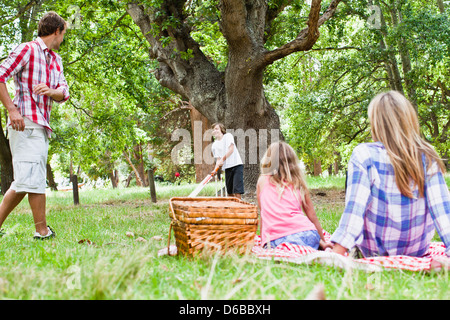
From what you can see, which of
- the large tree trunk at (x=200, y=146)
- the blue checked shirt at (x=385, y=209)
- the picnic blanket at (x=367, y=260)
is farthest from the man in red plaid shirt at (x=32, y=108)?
the large tree trunk at (x=200, y=146)

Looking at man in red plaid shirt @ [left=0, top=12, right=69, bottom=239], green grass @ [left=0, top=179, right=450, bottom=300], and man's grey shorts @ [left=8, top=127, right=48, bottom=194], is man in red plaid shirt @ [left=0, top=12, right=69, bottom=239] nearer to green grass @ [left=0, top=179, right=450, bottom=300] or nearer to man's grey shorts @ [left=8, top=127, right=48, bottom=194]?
man's grey shorts @ [left=8, top=127, right=48, bottom=194]

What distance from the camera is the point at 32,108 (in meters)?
4.16

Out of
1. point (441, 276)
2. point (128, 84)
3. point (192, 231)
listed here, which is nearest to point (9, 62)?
point (192, 231)

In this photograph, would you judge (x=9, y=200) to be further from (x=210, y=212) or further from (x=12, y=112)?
(x=210, y=212)

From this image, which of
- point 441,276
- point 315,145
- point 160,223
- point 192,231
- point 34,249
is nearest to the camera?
point 441,276

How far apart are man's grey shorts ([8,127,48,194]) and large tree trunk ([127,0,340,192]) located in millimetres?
4912

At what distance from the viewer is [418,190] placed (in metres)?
2.72

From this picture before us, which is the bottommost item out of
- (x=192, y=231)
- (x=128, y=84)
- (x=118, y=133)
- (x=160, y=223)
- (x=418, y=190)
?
(x=160, y=223)

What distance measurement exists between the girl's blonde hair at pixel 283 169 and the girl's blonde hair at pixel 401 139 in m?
1.10

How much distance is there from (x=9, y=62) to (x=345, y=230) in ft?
11.2

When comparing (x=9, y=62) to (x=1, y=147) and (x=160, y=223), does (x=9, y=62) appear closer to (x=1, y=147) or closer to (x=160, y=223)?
(x=160, y=223)

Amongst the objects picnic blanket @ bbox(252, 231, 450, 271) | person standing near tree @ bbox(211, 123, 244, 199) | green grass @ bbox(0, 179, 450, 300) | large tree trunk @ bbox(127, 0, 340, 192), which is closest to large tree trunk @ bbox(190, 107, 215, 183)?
large tree trunk @ bbox(127, 0, 340, 192)

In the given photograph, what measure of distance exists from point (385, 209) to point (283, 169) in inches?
48.7

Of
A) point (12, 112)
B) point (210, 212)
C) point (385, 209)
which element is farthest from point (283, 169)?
point (12, 112)
